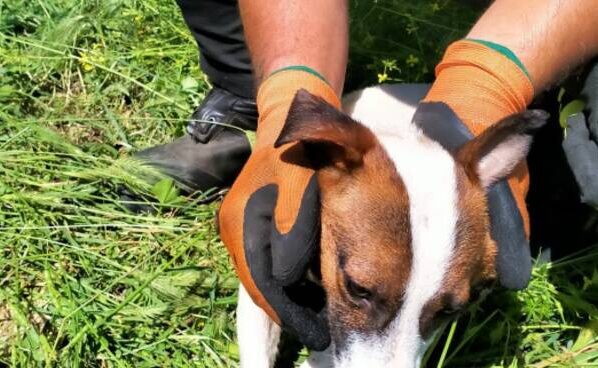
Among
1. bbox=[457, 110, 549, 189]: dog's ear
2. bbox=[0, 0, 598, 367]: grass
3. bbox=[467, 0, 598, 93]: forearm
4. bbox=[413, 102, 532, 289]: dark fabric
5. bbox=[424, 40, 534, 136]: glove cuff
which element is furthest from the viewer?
bbox=[0, 0, 598, 367]: grass

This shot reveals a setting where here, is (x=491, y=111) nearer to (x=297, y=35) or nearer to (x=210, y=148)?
(x=297, y=35)

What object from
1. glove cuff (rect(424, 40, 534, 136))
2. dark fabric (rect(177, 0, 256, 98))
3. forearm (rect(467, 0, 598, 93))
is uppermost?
forearm (rect(467, 0, 598, 93))

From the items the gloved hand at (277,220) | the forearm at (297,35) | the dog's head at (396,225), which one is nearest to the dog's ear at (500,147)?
the dog's head at (396,225)

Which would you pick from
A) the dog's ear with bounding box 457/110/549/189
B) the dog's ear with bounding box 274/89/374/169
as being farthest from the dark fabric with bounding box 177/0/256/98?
the dog's ear with bounding box 457/110/549/189

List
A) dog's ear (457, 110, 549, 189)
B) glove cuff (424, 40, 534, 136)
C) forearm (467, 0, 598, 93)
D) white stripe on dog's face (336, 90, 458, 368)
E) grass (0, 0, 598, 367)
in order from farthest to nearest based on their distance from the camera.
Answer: grass (0, 0, 598, 367) → forearm (467, 0, 598, 93) → glove cuff (424, 40, 534, 136) → dog's ear (457, 110, 549, 189) → white stripe on dog's face (336, 90, 458, 368)

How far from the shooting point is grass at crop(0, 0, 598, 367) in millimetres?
3238

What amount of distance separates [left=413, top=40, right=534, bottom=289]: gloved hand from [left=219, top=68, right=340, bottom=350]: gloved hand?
35cm

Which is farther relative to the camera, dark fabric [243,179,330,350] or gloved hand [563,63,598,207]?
gloved hand [563,63,598,207]

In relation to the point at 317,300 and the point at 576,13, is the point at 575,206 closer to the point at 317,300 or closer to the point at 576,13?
the point at 576,13

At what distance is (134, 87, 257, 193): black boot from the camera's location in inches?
149

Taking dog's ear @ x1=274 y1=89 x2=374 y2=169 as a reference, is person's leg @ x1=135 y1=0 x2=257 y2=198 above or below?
below

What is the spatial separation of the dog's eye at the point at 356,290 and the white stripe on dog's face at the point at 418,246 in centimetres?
10

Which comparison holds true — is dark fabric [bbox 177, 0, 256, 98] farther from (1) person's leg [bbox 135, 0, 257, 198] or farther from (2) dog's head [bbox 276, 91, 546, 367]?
(2) dog's head [bbox 276, 91, 546, 367]

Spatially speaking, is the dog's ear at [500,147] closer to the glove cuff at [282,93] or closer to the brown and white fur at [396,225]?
the brown and white fur at [396,225]
